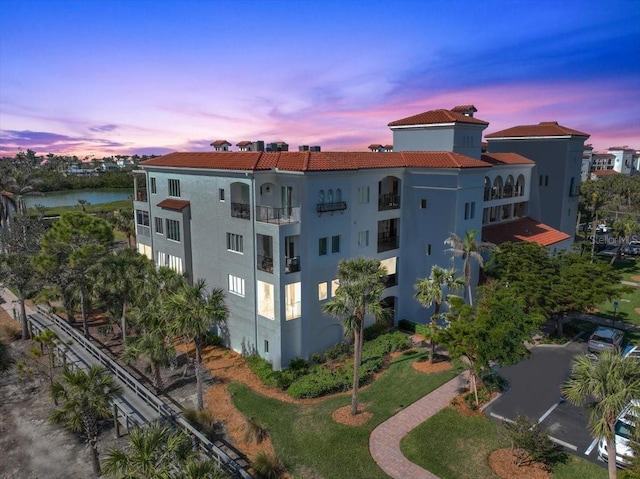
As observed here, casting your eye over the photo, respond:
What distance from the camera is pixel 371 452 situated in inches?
789

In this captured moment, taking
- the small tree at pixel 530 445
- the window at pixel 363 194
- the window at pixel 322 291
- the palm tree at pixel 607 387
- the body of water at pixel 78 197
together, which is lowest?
the small tree at pixel 530 445

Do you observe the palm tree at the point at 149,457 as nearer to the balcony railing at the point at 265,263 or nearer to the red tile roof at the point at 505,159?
the balcony railing at the point at 265,263

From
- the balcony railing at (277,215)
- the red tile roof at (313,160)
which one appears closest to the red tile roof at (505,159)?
the red tile roof at (313,160)

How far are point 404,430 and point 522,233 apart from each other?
2756 cm

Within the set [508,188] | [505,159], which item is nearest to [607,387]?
[508,188]

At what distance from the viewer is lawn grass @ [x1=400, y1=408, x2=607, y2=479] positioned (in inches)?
725

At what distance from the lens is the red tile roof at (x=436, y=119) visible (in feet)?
115

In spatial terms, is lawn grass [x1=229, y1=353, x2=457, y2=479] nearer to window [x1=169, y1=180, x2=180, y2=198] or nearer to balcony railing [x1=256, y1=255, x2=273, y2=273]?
balcony railing [x1=256, y1=255, x2=273, y2=273]

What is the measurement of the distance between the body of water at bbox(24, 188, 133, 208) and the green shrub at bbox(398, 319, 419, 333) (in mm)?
101804

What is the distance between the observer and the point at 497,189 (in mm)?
42969

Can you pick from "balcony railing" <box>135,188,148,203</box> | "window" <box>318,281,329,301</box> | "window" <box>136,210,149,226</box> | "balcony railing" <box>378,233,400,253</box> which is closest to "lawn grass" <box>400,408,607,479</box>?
"window" <box>318,281,329,301</box>

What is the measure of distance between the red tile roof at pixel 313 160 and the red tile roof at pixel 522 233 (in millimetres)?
10170

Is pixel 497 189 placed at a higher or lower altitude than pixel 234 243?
higher

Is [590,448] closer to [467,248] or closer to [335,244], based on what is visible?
[467,248]
